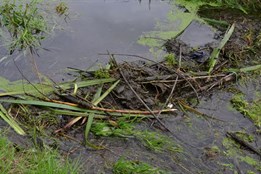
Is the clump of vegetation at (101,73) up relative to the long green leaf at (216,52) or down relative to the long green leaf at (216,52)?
up

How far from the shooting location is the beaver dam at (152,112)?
2682 mm

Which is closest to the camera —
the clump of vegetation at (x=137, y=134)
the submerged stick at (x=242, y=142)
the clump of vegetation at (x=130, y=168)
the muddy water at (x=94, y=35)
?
the clump of vegetation at (x=130, y=168)

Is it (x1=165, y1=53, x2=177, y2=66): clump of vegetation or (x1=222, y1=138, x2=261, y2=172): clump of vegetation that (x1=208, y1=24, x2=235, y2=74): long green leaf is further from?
(x1=222, y1=138, x2=261, y2=172): clump of vegetation

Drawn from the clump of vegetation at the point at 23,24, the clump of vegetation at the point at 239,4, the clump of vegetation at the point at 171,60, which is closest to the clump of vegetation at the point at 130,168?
the clump of vegetation at the point at 171,60

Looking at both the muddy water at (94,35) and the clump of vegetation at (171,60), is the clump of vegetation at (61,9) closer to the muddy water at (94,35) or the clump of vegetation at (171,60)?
the muddy water at (94,35)

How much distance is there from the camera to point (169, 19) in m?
4.57

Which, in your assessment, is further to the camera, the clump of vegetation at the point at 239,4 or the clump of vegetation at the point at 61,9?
the clump of vegetation at the point at 239,4

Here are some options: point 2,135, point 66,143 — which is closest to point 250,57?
point 66,143

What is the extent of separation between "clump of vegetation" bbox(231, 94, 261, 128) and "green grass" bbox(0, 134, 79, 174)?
155cm

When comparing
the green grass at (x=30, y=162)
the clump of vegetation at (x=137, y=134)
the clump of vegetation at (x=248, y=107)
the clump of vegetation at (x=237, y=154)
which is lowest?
the clump of vegetation at (x=237, y=154)

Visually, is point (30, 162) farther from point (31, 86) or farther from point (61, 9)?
point (61, 9)

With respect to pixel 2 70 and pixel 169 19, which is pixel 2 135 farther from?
pixel 169 19

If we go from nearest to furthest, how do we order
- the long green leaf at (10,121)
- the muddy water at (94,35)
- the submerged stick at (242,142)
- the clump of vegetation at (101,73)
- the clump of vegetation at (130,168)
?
the clump of vegetation at (130,168), the long green leaf at (10,121), the submerged stick at (242,142), the clump of vegetation at (101,73), the muddy water at (94,35)

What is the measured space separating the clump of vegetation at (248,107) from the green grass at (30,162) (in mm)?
1546
